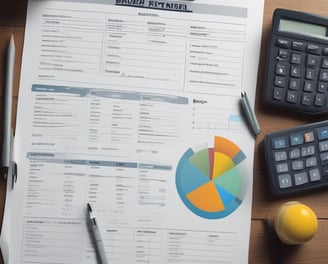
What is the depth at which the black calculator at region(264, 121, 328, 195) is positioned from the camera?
0.59 metres

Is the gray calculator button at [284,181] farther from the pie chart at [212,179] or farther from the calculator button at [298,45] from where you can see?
the calculator button at [298,45]

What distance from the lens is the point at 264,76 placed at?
62cm

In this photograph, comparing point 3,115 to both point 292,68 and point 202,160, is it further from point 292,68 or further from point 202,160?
point 292,68

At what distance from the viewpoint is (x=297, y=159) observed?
0.60 m

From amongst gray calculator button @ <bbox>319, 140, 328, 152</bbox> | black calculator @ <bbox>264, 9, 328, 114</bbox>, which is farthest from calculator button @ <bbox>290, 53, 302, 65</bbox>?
gray calculator button @ <bbox>319, 140, 328, 152</bbox>

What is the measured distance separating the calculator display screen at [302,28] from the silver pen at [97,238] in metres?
0.33

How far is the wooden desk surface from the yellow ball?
3 cm

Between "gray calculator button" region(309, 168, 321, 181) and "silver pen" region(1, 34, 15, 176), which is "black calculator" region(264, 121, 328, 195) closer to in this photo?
"gray calculator button" region(309, 168, 321, 181)

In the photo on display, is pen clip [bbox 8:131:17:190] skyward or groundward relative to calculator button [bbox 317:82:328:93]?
groundward

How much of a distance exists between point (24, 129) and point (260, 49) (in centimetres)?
31

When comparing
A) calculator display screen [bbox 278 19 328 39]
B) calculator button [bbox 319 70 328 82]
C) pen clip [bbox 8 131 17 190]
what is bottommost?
pen clip [bbox 8 131 17 190]

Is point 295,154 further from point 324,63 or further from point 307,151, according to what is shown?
point 324,63

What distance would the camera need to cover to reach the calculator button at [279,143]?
60 centimetres

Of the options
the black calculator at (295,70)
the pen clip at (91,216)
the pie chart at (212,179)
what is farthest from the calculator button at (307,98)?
the pen clip at (91,216)
